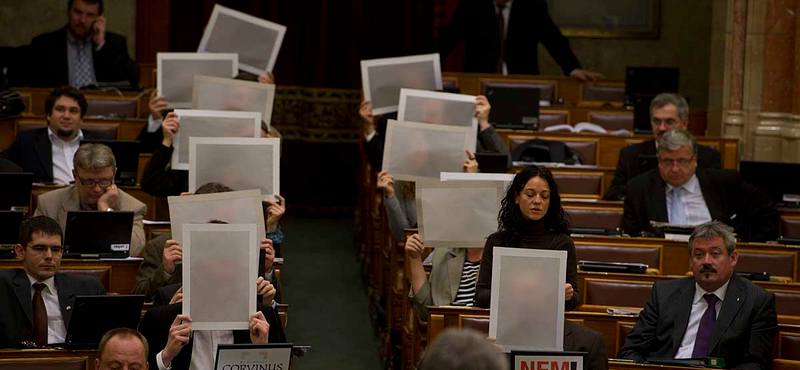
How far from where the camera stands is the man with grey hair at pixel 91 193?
6535 millimetres

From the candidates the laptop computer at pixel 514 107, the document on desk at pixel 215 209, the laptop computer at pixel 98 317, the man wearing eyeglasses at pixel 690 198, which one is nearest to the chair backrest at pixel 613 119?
the laptop computer at pixel 514 107

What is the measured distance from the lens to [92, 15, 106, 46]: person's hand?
30.9ft

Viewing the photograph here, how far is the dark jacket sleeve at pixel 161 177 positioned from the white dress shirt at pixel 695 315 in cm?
280

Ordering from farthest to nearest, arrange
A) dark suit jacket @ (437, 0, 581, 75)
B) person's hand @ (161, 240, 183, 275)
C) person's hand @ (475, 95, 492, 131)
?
dark suit jacket @ (437, 0, 581, 75) → person's hand @ (475, 95, 492, 131) → person's hand @ (161, 240, 183, 275)

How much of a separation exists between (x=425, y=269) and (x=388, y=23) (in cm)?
604

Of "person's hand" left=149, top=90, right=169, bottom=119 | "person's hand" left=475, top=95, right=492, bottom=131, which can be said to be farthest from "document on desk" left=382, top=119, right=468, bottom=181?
"person's hand" left=149, top=90, right=169, bottom=119

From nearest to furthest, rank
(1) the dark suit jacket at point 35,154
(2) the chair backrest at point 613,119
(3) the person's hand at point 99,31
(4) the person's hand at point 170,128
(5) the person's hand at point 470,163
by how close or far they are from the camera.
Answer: (5) the person's hand at point 470,163
(4) the person's hand at point 170,128
(1) the dark suit jacket at point 35,154
(3) the person's hand at point 99,31
(2) the chair backrest at point 613,119

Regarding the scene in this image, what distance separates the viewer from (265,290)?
5.24 m

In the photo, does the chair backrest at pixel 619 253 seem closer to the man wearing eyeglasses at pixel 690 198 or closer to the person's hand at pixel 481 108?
the man wearing eyeglasses at pixel 690 198

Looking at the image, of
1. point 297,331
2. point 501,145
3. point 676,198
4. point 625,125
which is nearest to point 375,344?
point 297,331

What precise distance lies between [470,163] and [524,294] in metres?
2.25

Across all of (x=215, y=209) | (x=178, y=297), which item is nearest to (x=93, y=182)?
(x=215, y=209)

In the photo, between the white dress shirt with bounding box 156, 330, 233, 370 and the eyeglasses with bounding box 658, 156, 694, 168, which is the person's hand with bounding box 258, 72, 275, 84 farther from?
the white dress shirt with bounding box 156, 330, 233, 370

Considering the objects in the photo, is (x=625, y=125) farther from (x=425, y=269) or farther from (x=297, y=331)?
(x=425, y=269)
